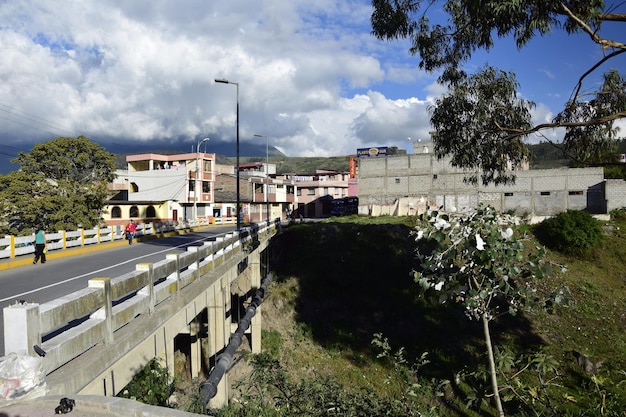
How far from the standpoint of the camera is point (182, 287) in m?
9.42

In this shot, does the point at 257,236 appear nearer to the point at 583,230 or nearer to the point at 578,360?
the point at 578,360

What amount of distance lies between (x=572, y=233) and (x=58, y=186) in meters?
34.6

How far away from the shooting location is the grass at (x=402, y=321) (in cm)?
1891

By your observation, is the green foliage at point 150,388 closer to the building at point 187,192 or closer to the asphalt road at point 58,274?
the asphalt road at point 58,274

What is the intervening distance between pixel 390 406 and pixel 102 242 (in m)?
22.2

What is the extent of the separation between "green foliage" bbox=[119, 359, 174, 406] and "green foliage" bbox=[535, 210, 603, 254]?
32.3 meters

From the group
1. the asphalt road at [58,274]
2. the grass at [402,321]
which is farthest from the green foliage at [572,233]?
the asphalt road at [58,274]

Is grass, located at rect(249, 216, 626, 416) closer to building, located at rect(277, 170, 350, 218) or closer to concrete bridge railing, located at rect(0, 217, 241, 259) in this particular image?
concrete bridge railing, located at rect(0, 217, 241, 259)

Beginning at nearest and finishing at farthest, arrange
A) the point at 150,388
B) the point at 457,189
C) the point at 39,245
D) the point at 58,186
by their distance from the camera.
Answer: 1. the point at 150,388
2. the point at 39,245
3. the point at 58,186
4. the point at 457,189

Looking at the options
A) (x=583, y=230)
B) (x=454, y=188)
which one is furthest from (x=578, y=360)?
(x=454, y=188)

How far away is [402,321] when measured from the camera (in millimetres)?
23891

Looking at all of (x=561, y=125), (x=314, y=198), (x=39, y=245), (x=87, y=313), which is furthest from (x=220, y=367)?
(x=314, y=198)

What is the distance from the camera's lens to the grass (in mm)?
18906

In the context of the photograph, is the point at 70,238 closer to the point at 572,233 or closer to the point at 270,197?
the point at 572,233
